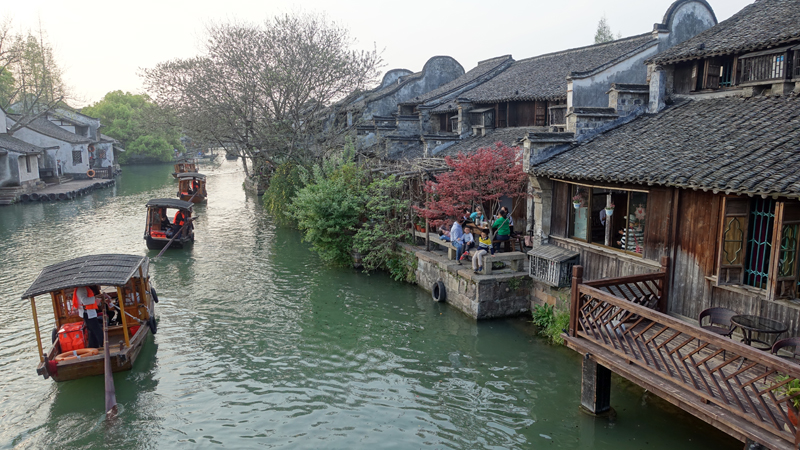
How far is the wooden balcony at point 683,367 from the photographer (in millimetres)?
6684

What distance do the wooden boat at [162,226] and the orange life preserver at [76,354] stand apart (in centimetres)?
1233

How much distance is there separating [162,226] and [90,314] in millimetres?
14025

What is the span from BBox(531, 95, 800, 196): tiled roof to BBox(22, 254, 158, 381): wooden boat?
10.3 m

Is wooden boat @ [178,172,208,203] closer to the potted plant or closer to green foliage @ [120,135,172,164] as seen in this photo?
the potted plant

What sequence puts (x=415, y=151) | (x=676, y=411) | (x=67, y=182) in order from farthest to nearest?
(x=67, y=182), (x=415, y=151), (x=676, y=411)

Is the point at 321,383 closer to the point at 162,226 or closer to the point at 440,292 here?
the point at 440,292

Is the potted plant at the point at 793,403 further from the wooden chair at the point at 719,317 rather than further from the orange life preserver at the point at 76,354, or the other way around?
the orange life preserver at the point at 76,354

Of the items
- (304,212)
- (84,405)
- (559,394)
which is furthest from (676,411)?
(304,212)

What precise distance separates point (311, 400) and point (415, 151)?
17797mm

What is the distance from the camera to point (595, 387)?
31.4ft

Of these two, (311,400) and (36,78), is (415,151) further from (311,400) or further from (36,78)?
(36,78)

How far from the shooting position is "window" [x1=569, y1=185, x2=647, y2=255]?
11820 millimetres

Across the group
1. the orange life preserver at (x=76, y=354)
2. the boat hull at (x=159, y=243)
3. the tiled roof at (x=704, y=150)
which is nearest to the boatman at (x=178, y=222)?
the boat hull at (x=159, y=243)

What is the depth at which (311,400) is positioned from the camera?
1088 cm
